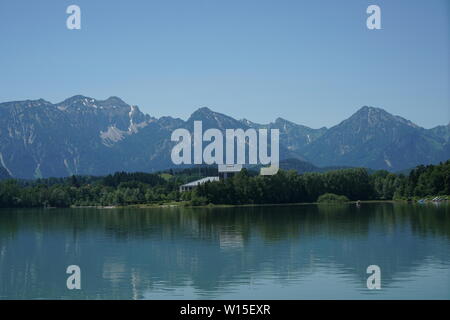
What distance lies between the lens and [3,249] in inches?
2215

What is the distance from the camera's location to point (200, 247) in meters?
53.9

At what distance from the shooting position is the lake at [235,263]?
1319 inches

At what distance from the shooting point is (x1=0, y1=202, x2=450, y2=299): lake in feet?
110

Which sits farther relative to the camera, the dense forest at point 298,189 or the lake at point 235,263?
the dense forest at point 298,189

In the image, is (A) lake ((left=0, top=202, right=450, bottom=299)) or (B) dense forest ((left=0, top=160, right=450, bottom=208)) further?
(B) dense forest ((left=0, top=160, right=450, bottom=208))

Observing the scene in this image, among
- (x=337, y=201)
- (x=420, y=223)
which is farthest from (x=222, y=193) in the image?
(x=420, y=223)

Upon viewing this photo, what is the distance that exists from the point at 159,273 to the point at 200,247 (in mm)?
14198

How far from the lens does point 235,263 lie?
4338 cm

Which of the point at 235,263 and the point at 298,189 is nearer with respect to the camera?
the point at 235,263

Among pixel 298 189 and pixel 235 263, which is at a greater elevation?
pixel 298 189

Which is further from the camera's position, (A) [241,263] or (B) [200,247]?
(B) [200,247]
